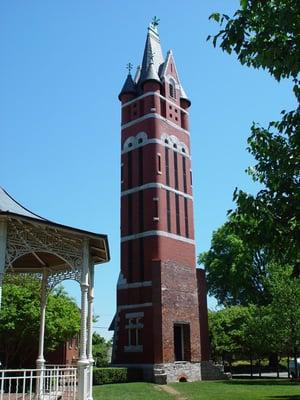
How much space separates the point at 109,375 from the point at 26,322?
6161 millimetres

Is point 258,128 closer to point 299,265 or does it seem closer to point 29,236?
point 299,265

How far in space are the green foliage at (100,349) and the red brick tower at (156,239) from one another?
77.8ft

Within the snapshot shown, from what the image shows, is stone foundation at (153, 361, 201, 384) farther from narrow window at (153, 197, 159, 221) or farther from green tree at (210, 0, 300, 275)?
green tree at (210, 0, 300, 275)

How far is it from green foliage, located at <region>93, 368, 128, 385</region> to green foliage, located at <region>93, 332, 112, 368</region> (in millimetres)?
25543

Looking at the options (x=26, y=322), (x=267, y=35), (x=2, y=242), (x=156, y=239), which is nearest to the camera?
(x=267, y=35)

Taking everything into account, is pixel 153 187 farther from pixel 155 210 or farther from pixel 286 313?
pixel 286 313

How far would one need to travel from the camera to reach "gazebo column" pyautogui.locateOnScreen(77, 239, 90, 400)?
1192cm

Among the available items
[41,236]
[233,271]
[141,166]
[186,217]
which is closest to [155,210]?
[186,217]

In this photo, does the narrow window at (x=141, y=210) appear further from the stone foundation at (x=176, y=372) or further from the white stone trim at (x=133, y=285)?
the stone foundation at (x=176, y=372)

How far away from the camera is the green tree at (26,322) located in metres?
28.5

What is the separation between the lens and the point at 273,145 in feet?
29.8

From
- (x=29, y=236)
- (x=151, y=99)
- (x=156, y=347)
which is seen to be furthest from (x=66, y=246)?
(x=151, y=99)

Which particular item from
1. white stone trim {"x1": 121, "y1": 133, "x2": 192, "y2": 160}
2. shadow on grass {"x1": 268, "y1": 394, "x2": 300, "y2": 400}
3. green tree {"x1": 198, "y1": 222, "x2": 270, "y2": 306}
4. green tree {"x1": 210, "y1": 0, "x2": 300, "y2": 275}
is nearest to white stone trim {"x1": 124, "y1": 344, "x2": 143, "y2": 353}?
shadow on grass {"x1": 268, "y1": 394, "x2": 300, "y2": 400}

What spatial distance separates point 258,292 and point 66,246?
40.2m
